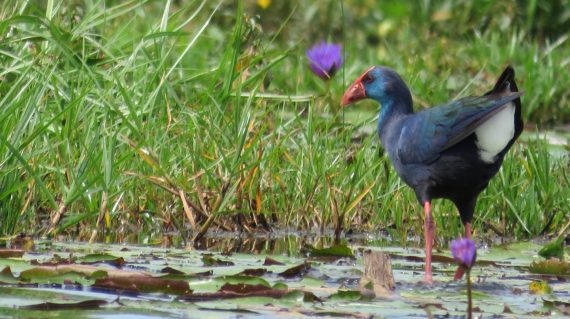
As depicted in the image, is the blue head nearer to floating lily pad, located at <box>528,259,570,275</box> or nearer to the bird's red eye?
the bird's red eye

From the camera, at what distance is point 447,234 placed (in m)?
5.55

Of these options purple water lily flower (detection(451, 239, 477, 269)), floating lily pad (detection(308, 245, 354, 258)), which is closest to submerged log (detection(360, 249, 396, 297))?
floating lily pad (detection(308, 245, 354, 258))

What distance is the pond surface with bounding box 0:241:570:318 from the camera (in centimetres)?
344

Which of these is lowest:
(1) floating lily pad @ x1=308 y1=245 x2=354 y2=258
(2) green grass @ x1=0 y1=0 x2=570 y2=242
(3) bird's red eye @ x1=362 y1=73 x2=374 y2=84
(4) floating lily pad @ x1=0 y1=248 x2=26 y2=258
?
(4) floating lily pad @ x1=0 y1=248 x2=26 y2=258

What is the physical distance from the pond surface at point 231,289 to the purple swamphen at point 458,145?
1.73 ft

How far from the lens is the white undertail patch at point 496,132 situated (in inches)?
192

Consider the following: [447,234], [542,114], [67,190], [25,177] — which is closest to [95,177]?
[67,190]

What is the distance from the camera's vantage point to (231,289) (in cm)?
363

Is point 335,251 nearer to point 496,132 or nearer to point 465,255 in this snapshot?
point 496,132

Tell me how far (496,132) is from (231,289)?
1630 millimetres

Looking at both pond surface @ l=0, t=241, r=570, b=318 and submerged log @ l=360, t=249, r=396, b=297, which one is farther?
submerged log @ l=360, t=249, r=396, b=297

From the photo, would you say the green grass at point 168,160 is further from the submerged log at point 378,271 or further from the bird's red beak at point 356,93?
the submerged log at point 378,271

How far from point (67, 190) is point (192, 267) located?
2.92 ft

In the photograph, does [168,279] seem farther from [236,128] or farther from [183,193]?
[236,128]
